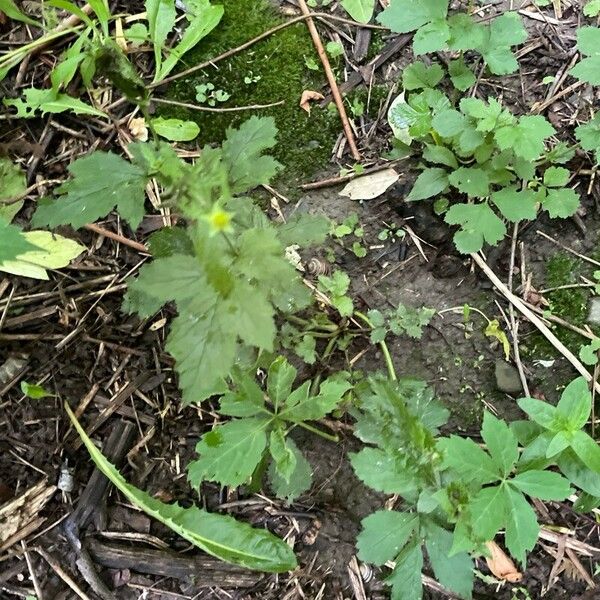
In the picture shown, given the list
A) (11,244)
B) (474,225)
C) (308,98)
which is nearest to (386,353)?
(474,225)

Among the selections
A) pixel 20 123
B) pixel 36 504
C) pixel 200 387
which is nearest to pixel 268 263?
pixel 200 387

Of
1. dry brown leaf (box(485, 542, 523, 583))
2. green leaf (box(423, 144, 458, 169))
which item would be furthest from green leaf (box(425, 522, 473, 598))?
green leaf (box(423, 144, 458, 169))

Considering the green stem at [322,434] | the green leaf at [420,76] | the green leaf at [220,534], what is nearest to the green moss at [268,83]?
the green leaf at [420,76]

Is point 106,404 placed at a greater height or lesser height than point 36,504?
greater

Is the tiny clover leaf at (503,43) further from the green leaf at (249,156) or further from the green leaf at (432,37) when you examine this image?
the green leaf at (249,156)

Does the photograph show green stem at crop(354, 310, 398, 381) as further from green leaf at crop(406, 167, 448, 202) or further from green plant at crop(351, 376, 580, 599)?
green leaf at crop(406, 167, 448, 202)

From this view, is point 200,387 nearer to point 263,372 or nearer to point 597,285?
point 263,372

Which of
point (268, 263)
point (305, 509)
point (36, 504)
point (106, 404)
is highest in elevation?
point (268, 263)

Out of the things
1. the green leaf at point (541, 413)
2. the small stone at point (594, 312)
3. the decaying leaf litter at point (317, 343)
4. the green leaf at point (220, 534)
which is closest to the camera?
the green leaf at point (541, 413)
